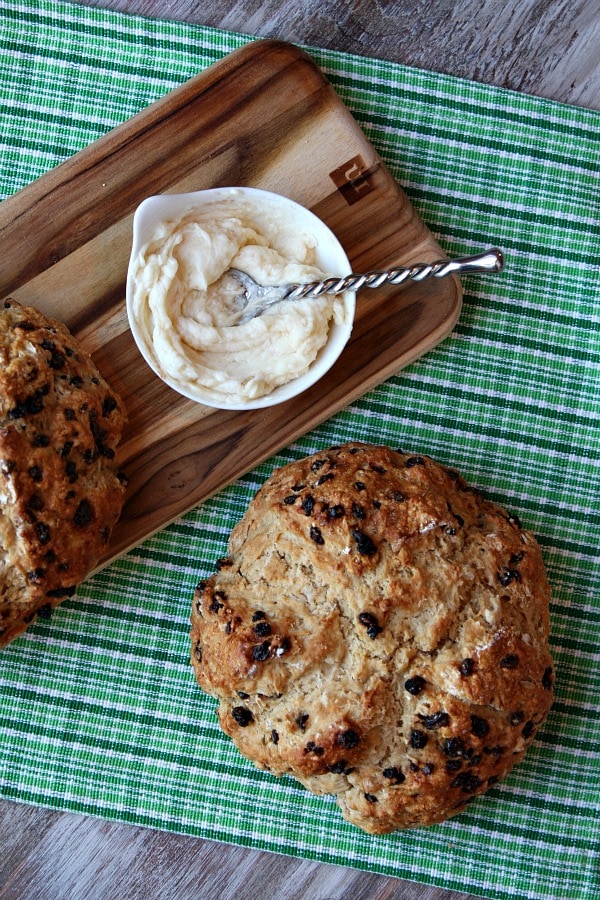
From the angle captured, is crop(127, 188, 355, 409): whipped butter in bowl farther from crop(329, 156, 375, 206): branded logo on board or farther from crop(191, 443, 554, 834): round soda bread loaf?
crop(191, 443, 554, 834): round soda bread loaf

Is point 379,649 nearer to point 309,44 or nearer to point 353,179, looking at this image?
point 353,179

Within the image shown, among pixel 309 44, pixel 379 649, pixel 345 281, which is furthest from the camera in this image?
pixel 309 44

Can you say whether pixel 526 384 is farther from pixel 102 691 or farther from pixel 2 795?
pixel 2 795

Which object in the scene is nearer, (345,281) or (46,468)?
(46,468)

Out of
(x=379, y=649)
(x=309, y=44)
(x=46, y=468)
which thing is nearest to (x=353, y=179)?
(x=309, y=44)

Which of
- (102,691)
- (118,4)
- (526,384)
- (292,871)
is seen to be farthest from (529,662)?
(118,4)

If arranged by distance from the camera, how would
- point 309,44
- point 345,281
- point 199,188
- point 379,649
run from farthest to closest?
point 309,44, point 199,188, point 345,281, point 379,649
